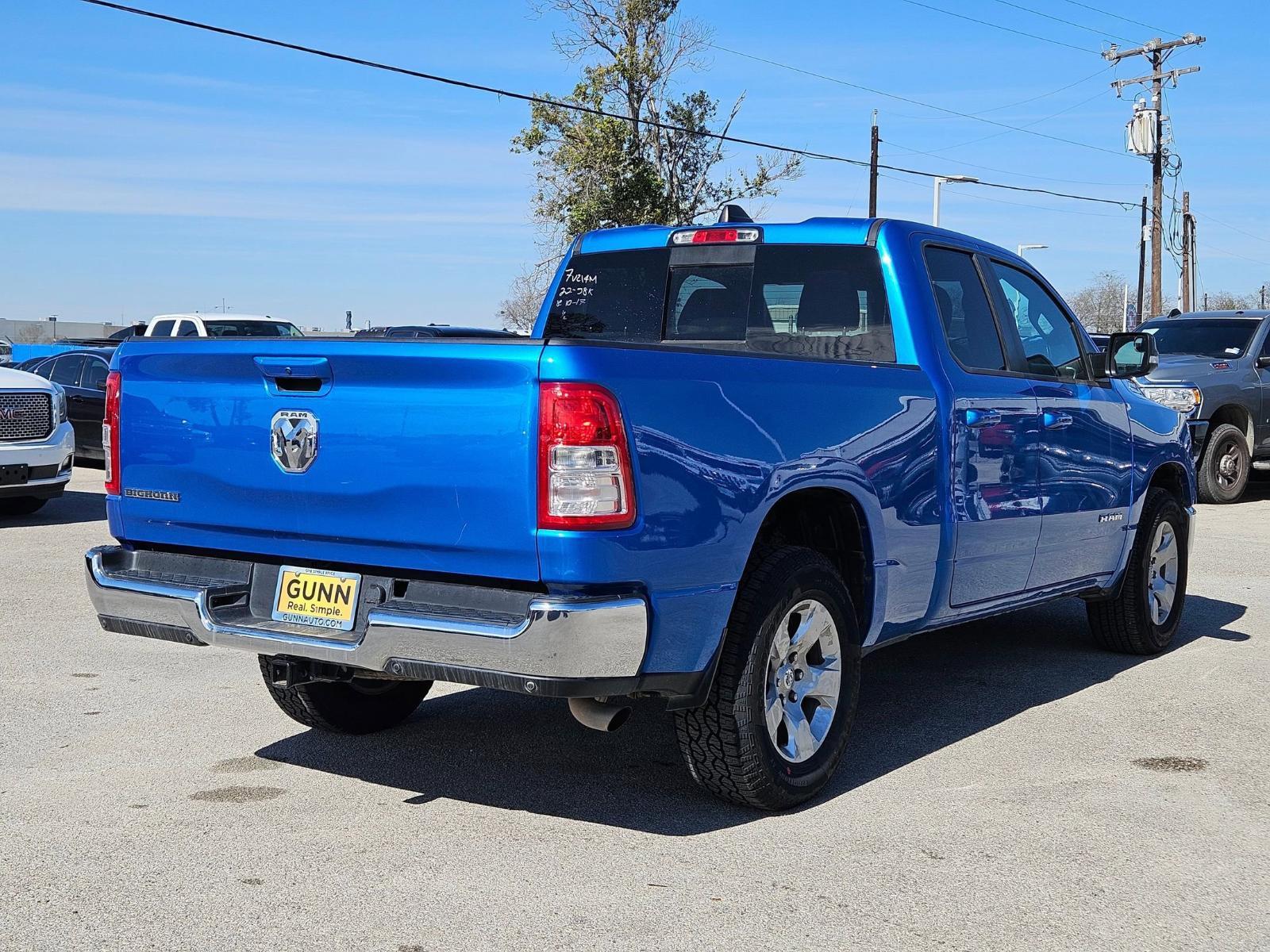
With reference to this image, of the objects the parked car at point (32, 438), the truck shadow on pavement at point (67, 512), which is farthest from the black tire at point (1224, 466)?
the parked car at point (32, 438)

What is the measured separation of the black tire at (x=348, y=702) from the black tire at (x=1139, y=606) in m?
3.64

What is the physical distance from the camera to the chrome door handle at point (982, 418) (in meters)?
5.60

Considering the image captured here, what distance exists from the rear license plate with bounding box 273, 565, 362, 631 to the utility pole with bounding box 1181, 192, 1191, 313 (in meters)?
60.5

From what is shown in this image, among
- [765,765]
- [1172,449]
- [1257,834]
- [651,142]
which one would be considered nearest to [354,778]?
[765,765]

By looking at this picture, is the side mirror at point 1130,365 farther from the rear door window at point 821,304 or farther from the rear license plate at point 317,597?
the rear license plate at point 317,597

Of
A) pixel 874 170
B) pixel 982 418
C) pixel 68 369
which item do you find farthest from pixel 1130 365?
pixel 874 170

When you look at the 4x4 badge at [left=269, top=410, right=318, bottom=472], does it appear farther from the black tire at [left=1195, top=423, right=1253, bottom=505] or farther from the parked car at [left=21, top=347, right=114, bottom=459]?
the parked car at [left=21, top=347, right=114, bottom=459]

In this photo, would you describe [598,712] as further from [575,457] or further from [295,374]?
[295,374]

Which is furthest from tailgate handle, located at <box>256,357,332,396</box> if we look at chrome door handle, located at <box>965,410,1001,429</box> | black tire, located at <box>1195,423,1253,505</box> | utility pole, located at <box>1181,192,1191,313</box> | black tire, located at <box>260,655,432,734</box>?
utility pole, located at <box>1181,192,1191,313</box>

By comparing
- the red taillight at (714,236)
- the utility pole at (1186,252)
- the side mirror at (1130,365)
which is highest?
the utility pole at (1186,252)

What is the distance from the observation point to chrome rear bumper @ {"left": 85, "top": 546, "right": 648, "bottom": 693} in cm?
386

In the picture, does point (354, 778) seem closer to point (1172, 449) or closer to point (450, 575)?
point (450, 575)

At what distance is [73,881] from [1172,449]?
5.85m

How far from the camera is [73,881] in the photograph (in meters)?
4.00
